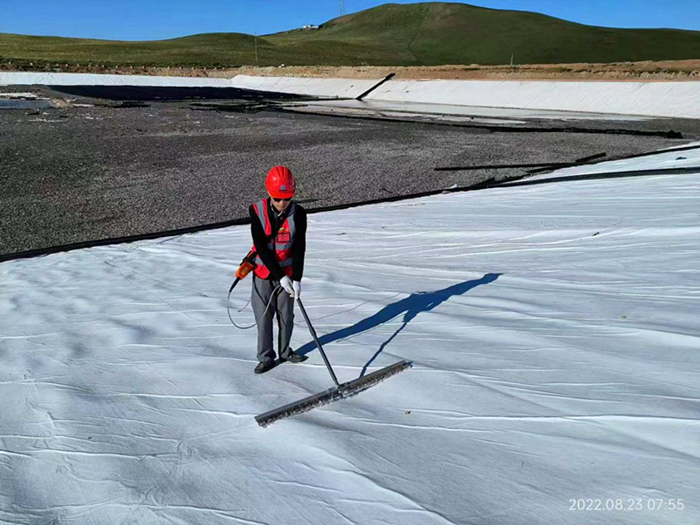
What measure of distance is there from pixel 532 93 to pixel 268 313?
31849 mm

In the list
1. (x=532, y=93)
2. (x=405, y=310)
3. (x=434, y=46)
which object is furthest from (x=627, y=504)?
(x=434, y=46)

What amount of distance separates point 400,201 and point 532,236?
4469mm

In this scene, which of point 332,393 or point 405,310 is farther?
point 405,310

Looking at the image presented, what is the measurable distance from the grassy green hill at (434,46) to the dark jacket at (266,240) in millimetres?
78015

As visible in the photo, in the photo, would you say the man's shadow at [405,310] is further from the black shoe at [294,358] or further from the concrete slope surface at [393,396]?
the black shoe at [294,358]

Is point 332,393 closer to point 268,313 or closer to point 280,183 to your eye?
point 268,313

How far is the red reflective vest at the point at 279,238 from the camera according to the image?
4.16 metres

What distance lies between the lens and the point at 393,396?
150 inches

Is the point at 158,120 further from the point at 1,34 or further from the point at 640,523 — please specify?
the point at 1,34

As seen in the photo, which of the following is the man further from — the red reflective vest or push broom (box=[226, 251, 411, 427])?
push broom (box=[226, 251, 411, 427])

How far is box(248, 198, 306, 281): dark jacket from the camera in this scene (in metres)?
4.14

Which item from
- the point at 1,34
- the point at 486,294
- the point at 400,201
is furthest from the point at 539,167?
the point at 1,34

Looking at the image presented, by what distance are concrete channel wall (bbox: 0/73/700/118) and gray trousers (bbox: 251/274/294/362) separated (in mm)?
26311

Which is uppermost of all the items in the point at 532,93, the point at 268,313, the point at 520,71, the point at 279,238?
the point at 520,71
